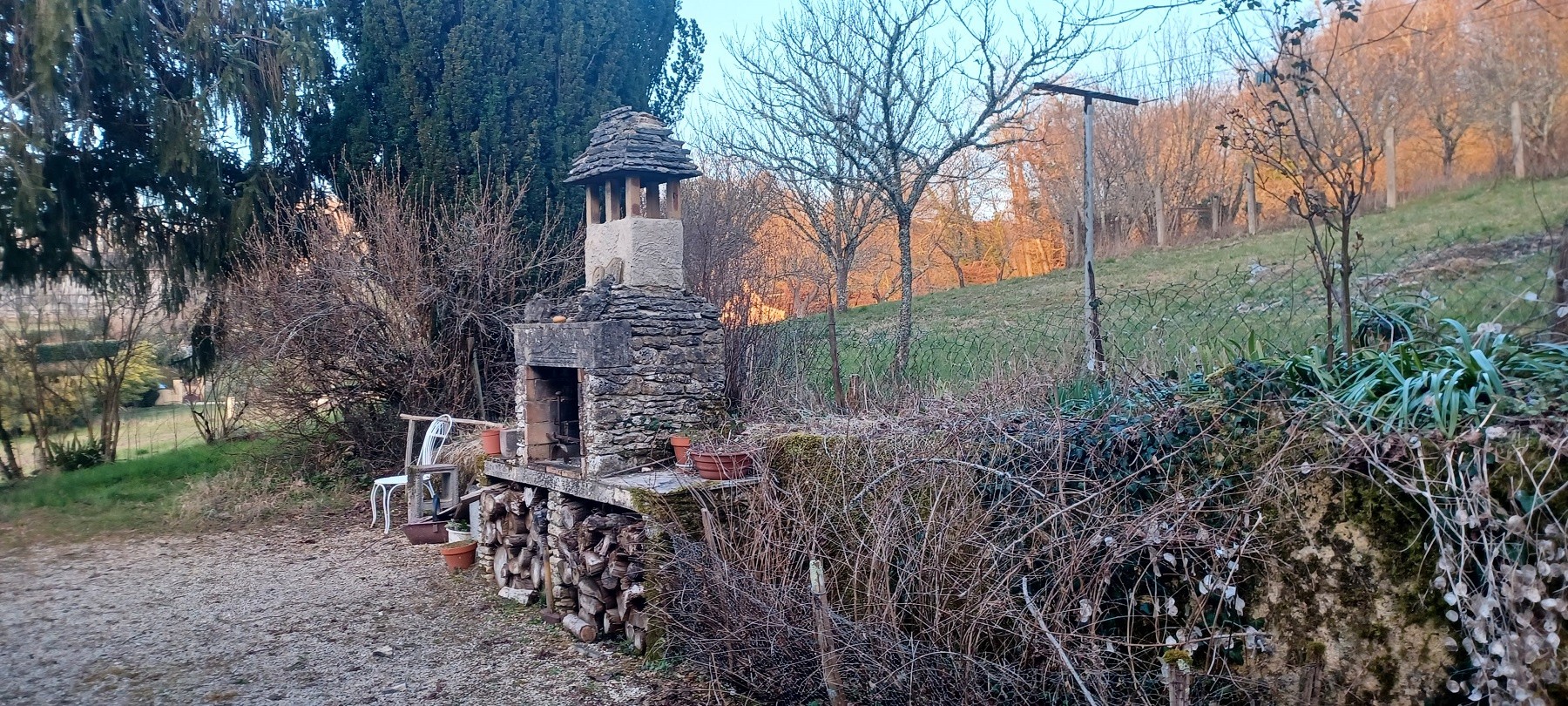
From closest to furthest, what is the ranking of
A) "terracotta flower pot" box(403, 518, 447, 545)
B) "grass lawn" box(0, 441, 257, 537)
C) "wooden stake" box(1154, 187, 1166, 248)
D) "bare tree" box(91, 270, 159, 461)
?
"terracotta flower pot" box(403, 518, 447, 545)
"grass lawn" box(0, 441, 257, 537)
"bare tree" box(91, 270, 159, 461)
"wooden stake" box(1154, 187, 1166, 248)

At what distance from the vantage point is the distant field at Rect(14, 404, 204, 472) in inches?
513

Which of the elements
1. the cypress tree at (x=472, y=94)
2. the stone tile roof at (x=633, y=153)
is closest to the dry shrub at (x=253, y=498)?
the cypress tree at (x=472, y=94)

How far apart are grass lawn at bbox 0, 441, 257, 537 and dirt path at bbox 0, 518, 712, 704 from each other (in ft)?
4.07

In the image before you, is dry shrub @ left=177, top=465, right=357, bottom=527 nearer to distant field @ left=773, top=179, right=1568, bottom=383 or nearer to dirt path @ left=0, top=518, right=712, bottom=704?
dirt path @ left=0, top=518, right=712, bottom=704

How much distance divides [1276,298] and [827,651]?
5.78 metres

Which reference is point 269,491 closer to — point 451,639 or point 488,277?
point 488,277

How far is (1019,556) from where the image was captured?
3697mm

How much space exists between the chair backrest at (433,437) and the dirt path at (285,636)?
840 mm

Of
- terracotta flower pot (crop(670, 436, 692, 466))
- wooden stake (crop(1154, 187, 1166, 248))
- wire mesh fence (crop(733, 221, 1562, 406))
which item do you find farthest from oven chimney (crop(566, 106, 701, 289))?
wooden stake (crop(1154, 187, 1166, 248))

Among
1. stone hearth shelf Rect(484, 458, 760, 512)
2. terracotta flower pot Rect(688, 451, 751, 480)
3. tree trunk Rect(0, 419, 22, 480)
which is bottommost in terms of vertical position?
tree trunk Rect(0, 419, 22, 480)

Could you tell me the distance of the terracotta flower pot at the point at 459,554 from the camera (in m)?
7.25

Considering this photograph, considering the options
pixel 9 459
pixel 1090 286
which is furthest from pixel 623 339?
pixel 9 459

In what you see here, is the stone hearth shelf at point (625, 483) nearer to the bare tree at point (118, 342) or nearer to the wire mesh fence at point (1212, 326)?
the wire mesh fence at point (1212, 326)

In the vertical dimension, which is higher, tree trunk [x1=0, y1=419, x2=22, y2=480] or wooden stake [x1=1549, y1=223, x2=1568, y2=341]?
wooden stake [x1=1549, y1=223, x2=1568, y2=341]
